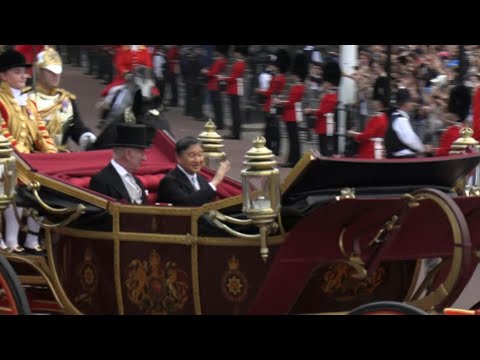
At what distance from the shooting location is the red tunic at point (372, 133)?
36.1 feet

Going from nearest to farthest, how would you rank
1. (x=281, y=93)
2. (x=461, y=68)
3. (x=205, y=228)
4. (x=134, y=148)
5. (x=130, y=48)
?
1. (x=205, y=228)
2. (x=134, y=148)
3. (x=130, y=48)
4. (x=461, y=68)
5. (x=281, y=93)

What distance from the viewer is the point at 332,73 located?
46.0 feet

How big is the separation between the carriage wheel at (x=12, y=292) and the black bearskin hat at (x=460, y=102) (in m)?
4.44

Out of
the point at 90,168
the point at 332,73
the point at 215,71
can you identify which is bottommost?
the point at 215,71

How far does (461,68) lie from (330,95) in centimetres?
134

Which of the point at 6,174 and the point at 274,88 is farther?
the point at 274,88

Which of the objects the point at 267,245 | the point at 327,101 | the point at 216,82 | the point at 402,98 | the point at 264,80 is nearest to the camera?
the point at 267,245

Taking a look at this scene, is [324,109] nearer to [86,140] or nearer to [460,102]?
[460,102]

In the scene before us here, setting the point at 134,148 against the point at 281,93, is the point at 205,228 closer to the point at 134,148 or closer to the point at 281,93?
the point at 134,148

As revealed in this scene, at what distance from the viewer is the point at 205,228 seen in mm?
6867

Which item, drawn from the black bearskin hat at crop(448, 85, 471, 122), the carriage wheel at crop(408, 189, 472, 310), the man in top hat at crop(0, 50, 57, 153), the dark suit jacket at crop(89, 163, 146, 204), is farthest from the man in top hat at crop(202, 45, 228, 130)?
the carriage wheel at crop(408, 189, 472, 310)

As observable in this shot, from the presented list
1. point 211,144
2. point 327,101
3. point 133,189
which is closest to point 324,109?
point 327,101

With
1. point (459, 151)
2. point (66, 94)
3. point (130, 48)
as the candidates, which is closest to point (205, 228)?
point (459, 151)

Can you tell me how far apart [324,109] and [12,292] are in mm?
8032
